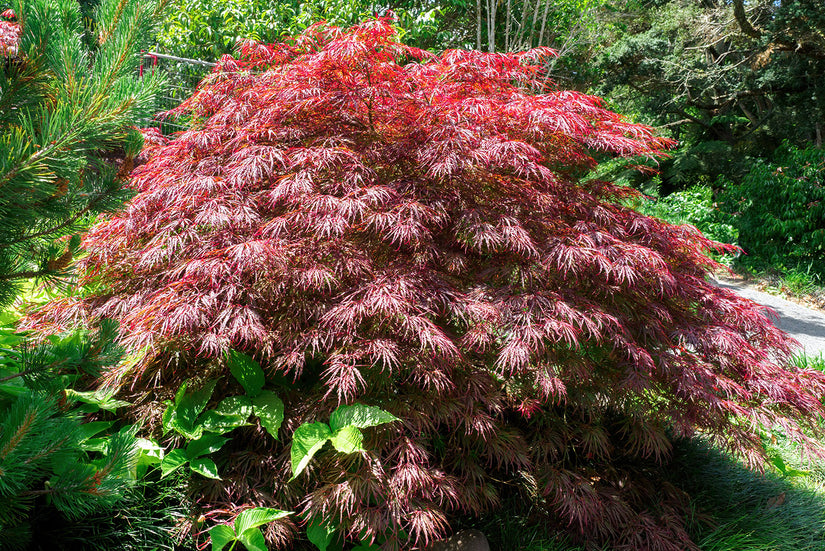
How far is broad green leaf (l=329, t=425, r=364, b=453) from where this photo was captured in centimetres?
199

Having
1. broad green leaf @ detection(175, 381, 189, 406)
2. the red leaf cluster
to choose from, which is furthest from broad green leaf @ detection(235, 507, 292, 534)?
the red leaf cluster

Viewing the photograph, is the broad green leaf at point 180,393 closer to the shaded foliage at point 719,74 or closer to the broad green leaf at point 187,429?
the broad green leaf at point 187,429

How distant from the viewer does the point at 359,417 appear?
205cm

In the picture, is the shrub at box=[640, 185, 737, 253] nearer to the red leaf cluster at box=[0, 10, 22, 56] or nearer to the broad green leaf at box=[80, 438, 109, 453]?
the broad green leaf at box=[80, 438, 109, 453]

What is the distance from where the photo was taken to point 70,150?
1.32 m

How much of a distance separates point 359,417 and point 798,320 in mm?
7330

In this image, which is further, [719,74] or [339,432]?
[719,74]

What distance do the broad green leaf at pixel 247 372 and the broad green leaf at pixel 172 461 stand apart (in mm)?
339

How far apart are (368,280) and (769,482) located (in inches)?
104

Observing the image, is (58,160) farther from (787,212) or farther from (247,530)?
(787,212)

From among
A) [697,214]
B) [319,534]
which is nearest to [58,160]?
[319,534]

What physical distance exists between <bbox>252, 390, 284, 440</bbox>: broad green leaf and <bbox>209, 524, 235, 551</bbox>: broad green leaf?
1.18ft

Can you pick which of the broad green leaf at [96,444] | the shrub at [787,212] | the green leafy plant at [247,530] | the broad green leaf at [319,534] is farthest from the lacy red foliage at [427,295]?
the shrub at [787,212]

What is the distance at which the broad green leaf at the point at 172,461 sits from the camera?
2.14 m
